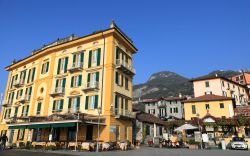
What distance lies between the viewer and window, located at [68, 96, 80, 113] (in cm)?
2698

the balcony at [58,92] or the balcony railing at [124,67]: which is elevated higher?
the balcony railing at [124,67]

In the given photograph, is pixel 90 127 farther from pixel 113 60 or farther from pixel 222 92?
pixel 222 92

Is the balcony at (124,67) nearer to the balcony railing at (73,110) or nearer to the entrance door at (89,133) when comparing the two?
the balcony railing at (73,110)

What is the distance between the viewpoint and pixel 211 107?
43.5m

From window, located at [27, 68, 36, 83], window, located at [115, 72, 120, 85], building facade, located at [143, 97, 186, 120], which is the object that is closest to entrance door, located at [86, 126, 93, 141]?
window, located at [115, 72, 120, 85]

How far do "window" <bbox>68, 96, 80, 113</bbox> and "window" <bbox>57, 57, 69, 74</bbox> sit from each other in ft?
16.3

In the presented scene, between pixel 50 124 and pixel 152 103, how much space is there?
55.2 metres

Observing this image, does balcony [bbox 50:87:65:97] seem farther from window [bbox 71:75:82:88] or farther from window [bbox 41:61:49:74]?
window [bbox 41:61:49:74]

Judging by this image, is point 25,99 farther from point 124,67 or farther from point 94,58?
point 124,67

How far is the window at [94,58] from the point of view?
90.5ft

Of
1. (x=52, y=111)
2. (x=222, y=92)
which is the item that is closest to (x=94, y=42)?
(x=52, y=111)

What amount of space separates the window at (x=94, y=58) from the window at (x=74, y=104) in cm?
486

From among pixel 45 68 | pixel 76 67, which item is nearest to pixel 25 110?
pixel 45 68

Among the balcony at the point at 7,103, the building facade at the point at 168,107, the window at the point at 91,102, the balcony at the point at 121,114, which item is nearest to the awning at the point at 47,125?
the window at the point at 91,102
